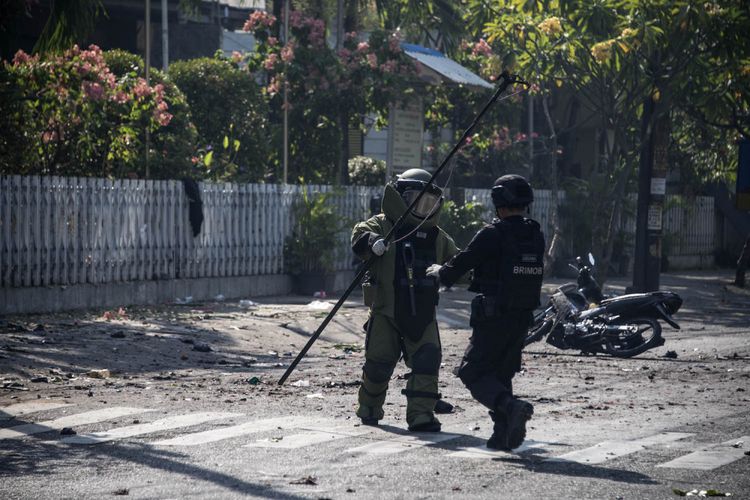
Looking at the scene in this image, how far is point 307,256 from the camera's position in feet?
66.6

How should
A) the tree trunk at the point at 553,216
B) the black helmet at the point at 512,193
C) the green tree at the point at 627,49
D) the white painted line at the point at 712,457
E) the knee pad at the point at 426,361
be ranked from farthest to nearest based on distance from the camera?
the tree trunk at the point at 553,216 → the green tree at the point at 627,49 → the knee pad at the point at 426,361 → the black helmet at the point at 512,193 → the white painted line at the point at 712,457

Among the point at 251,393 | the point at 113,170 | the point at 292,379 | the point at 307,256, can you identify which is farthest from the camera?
the point at 307,256

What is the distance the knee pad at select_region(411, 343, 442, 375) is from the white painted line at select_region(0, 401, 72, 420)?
288cm

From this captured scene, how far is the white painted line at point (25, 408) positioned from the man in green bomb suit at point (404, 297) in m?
2.53

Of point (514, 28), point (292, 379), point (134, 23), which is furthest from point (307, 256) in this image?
point (134, 23)

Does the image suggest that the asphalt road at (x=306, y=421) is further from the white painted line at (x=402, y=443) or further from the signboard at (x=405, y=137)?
the signboard at (x=405, y=137)

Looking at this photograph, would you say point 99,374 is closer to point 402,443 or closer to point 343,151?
point 402,443

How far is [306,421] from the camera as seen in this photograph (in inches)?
353

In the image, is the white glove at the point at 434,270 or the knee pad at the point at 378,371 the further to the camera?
the knee pad at the point at 378,371

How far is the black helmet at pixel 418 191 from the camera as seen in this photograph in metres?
9.18

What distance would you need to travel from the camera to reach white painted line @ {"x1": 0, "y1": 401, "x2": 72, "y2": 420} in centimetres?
941

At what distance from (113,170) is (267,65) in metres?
6.65

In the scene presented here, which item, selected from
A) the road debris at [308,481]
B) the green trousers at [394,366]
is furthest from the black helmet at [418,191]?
the road debris at [308,481]

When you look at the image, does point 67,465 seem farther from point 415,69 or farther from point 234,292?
point 415,69
